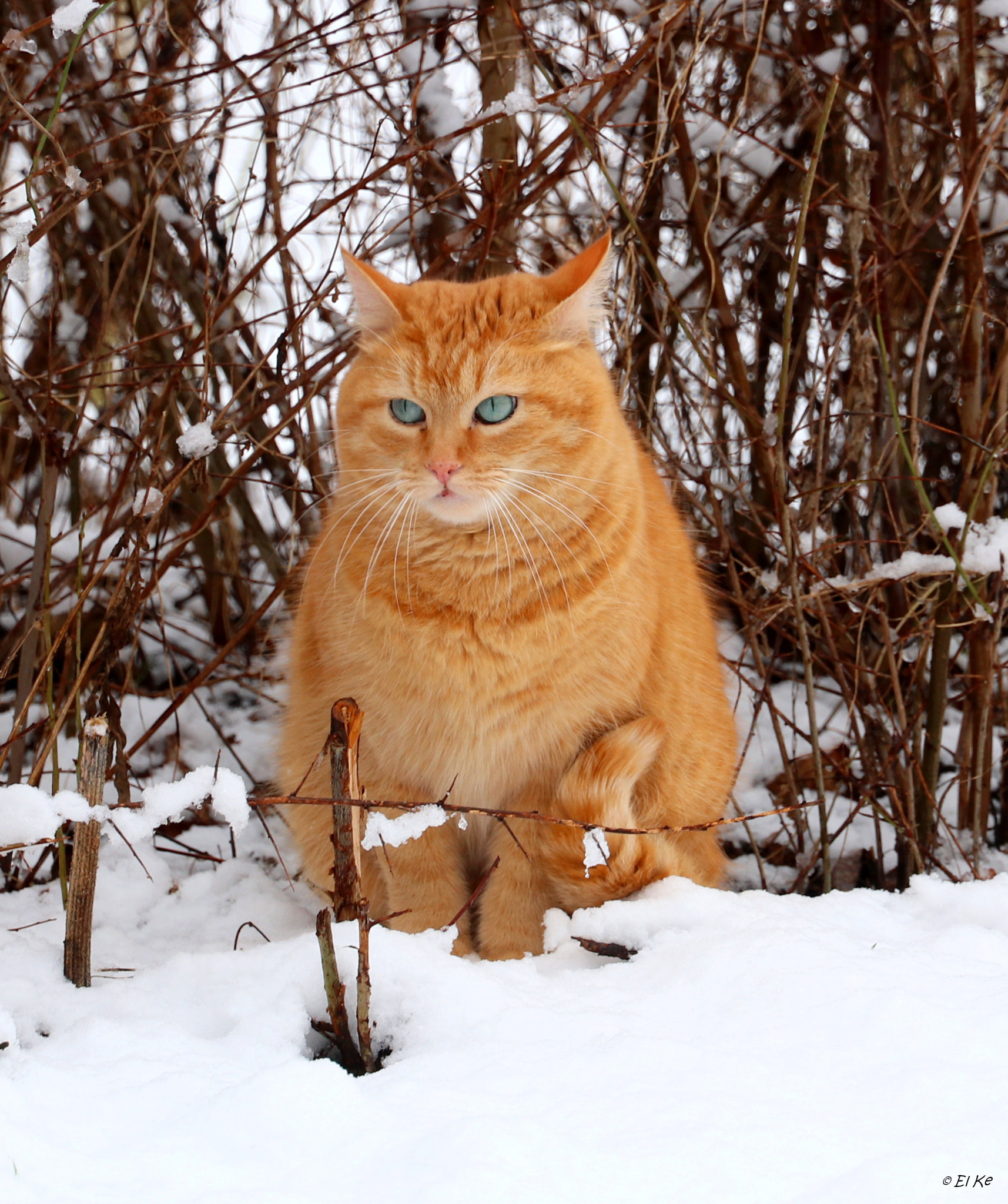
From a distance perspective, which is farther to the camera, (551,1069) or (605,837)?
(605,837)

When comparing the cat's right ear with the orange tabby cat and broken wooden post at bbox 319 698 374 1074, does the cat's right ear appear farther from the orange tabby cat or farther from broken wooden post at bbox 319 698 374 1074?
broken wooden post at bbox 319 698 374 1074

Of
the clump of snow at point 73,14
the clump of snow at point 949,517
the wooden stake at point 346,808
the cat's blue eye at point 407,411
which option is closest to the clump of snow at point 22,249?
the clump of snow at point 73,14

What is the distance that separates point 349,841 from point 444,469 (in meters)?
0.83

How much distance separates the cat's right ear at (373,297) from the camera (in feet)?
6.92

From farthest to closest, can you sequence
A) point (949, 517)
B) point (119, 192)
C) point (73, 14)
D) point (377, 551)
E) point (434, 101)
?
1. point (119, 192)
2. point (434, 101)
3. point (949, 517)
4. point (377, 551)
5. point (73, 14)

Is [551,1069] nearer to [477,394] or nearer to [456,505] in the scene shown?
[456,505]

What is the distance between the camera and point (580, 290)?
2045 mm

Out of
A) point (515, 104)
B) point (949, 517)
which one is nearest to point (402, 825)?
point (949, 517)

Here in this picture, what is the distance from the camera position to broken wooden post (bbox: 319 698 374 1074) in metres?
1.35

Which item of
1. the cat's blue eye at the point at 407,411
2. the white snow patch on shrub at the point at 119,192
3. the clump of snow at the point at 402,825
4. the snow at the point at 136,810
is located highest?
the white snow patch on shrub at the point at 119,192

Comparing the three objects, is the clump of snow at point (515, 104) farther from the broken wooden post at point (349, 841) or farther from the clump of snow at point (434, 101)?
the broken wooden post at point (349, 841)

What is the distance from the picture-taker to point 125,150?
3004 millimetres

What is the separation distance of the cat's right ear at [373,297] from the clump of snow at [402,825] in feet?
3.58

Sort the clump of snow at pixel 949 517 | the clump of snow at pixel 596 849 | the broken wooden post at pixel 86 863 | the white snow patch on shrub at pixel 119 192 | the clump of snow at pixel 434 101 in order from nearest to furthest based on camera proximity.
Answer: the broken wooden post at pixel 86 863, the clump of snow at pixel 596 849, the clump of snow at pixel 949 517, the clump of snow at pixel 434 101, the white snow patch on shrub at pixel 119 192
